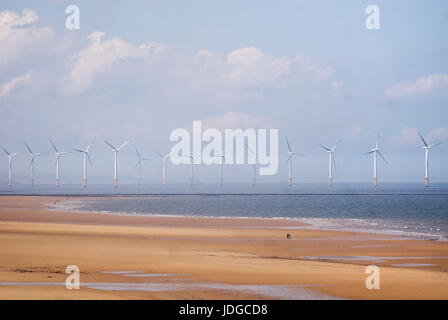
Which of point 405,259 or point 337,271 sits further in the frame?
point 405,259

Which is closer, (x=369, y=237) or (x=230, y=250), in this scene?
(x=230, y=250)

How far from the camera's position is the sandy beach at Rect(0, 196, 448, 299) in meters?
17.2

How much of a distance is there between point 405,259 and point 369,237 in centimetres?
1135

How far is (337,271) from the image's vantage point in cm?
2169

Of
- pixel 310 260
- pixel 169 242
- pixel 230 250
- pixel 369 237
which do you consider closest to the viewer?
pixel 310 260

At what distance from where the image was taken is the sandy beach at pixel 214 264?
56.3 ft

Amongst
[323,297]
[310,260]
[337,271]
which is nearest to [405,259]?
[310,260]

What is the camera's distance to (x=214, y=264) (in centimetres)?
2323

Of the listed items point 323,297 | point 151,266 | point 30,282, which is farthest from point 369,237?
point 30,282

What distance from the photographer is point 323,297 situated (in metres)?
16.8
